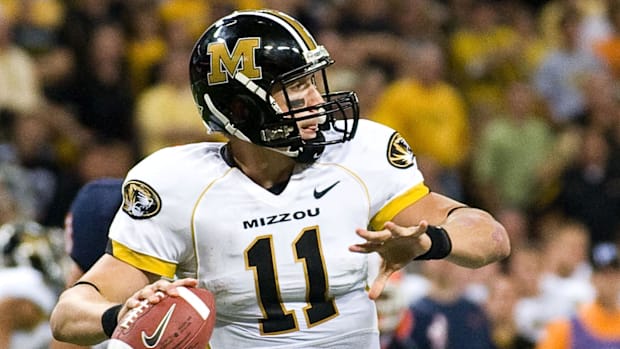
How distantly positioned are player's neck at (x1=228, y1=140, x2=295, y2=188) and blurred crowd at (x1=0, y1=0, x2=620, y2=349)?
13.8 ft

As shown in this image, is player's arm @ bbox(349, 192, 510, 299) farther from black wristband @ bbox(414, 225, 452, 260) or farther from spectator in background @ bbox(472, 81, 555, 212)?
spectator in background @ bbox(472, 81, 555, 212)

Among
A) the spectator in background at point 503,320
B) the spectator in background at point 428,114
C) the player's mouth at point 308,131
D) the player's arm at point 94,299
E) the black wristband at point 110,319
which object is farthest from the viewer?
the spectator in background at point 428,114

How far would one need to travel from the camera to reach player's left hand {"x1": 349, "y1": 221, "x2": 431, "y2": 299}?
10.7 ft

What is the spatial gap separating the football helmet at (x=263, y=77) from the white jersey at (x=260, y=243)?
12 centimetres

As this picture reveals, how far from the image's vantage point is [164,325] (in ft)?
10.2

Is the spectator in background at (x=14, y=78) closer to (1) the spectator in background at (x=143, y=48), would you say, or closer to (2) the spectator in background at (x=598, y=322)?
(1) the spectator in background at (x=143, y=48)

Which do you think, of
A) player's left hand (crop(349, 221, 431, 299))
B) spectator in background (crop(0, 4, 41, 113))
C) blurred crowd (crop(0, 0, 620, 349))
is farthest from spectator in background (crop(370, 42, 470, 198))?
player's left hand (crop(349, 221, 431, 299))

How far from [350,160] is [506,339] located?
4.80 m

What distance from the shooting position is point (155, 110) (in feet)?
30.1

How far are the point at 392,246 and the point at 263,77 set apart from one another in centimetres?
61

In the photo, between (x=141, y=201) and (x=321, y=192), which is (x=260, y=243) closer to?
(x=321, y=192)

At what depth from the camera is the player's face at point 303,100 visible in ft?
11.9

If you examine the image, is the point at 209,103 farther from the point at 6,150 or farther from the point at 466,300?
the point at 6,150

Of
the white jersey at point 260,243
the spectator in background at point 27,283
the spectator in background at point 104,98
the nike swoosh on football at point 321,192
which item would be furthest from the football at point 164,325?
the spectator in background at point 104,98
